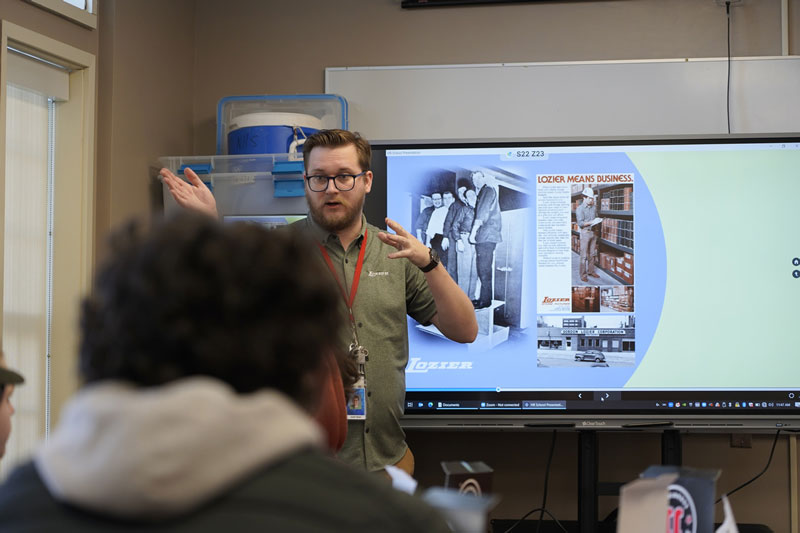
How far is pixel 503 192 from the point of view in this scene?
3271mm

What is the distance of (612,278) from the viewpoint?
3.21m

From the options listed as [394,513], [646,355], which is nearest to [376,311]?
[646,355]

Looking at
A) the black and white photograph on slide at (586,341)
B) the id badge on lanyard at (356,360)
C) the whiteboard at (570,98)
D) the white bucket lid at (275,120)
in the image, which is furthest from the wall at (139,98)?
the black and white photograph on slide at (586,341)

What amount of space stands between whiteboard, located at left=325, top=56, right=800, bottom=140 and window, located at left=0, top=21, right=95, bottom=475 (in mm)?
1184

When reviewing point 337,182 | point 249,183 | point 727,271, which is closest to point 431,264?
point 337,182

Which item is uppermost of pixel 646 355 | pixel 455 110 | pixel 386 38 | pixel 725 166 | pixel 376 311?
pixel 386 38

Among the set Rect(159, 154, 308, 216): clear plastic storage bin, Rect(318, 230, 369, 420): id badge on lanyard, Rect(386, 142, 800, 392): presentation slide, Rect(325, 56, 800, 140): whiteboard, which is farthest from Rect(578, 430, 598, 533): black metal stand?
Rect(159, 154, 308, 216): clear plastic storage bin

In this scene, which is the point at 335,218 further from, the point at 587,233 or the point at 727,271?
the point at 727,271

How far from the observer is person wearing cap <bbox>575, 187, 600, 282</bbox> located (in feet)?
10.6

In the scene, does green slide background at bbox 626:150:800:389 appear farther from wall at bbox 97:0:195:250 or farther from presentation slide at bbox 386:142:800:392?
wall at bbox 97:0:195:250

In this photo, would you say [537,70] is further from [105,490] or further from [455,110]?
[105,490]

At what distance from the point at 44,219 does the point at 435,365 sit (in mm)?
1583

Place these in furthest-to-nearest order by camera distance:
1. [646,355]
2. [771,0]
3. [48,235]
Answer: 1. [771,0]
2. [646,355]
3. [48,235]

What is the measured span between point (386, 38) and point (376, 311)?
169 centimetres
